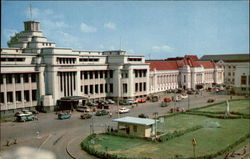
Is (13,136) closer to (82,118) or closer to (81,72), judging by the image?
(82,118)

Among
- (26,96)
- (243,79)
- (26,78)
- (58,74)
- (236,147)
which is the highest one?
(58,74)

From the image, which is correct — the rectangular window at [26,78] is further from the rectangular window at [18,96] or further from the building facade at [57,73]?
the rectangular window at [18,96]

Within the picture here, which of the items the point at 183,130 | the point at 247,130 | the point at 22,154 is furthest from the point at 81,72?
the point at 22,154

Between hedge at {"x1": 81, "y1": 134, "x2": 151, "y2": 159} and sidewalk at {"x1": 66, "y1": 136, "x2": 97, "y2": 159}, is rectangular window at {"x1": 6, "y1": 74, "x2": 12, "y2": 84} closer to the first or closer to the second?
sidewalk at {"x1": 66, "y1": 136, "x2": 97, "y2": 159}

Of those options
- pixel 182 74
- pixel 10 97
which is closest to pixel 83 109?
pixel 10 97

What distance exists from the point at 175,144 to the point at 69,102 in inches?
1042

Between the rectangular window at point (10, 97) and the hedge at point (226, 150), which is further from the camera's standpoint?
the rectangular window at point (10, 97)

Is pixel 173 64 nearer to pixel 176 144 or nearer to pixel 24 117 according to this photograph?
pixel 24 117

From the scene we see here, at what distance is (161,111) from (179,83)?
37.7 metres

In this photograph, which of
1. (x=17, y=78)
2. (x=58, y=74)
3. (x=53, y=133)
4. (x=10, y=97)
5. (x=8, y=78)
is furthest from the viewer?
(x=58, y=74)

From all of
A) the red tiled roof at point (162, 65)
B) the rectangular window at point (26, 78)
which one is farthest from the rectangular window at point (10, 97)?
the red tiled roof at point (162, 65)

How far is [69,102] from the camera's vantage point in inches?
1880

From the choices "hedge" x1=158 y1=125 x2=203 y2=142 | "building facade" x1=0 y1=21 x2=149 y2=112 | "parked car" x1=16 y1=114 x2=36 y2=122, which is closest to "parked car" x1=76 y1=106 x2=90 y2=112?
"building facade" x1=0 y1=21 x2=149 y2=112

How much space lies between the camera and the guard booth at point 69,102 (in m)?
46.4
